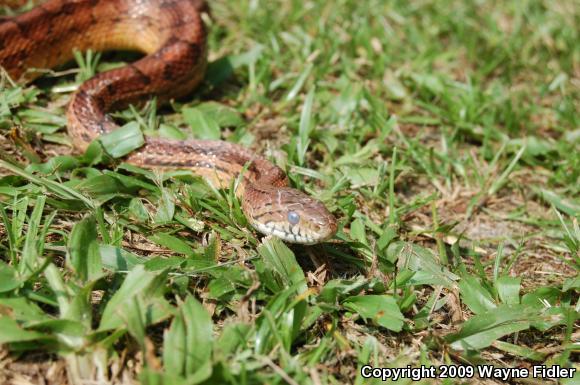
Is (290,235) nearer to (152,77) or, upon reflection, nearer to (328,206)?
(328,206)

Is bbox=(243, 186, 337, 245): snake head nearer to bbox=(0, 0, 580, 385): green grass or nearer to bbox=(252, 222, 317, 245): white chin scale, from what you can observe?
bbox=(252, 222, 317, 245): white chin scale

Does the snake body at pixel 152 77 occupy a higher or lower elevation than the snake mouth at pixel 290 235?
higher

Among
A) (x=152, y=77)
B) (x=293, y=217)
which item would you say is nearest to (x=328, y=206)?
(x=293, y=217)

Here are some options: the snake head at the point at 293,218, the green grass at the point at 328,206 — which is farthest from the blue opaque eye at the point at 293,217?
the green grass at the point at 328,206

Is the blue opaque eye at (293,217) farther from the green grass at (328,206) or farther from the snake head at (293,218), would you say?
the green grass at (328,206)

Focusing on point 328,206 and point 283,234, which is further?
point 328,206

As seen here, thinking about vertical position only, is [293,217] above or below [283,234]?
above

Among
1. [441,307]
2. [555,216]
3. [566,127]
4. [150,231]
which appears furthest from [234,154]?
[566,127]
